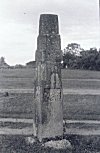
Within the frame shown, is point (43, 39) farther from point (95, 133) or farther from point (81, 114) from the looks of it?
point (81, 114)

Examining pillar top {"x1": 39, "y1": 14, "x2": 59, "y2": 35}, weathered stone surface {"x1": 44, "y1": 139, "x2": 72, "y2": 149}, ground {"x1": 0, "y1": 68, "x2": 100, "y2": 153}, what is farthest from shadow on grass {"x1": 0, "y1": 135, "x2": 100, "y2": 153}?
pillar top {"x1": 39, "y1": 14, "x2": 59, "y2": 35}

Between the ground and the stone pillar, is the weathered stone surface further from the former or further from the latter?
the stone pillar

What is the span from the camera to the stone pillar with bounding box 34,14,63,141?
11.8 meters

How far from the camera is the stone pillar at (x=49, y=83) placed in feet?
38.7

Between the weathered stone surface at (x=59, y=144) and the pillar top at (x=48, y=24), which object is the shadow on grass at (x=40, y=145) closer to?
the weathered stone surface at (x=59, y=144)

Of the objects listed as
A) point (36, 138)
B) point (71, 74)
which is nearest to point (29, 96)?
point (36, 138)

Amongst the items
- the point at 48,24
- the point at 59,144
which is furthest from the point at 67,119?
the point at 48,24

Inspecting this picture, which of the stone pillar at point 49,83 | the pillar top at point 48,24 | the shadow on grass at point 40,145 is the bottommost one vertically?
the shadow on grass at point 40,145

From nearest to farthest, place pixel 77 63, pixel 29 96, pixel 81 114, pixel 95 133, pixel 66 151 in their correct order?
pixel 66 151 → pixel 95 133 → pixel 81 114 → pixel 29 96 → pixel 77 63

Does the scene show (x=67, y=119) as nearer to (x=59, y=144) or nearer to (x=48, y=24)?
(x=59, y=144)

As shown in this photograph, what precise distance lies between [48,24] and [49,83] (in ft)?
5.94

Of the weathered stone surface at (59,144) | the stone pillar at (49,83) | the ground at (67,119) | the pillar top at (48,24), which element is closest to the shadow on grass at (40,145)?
the ground at (67,119)

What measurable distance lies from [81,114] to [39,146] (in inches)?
273

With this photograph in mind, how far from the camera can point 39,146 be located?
37.2 feet
